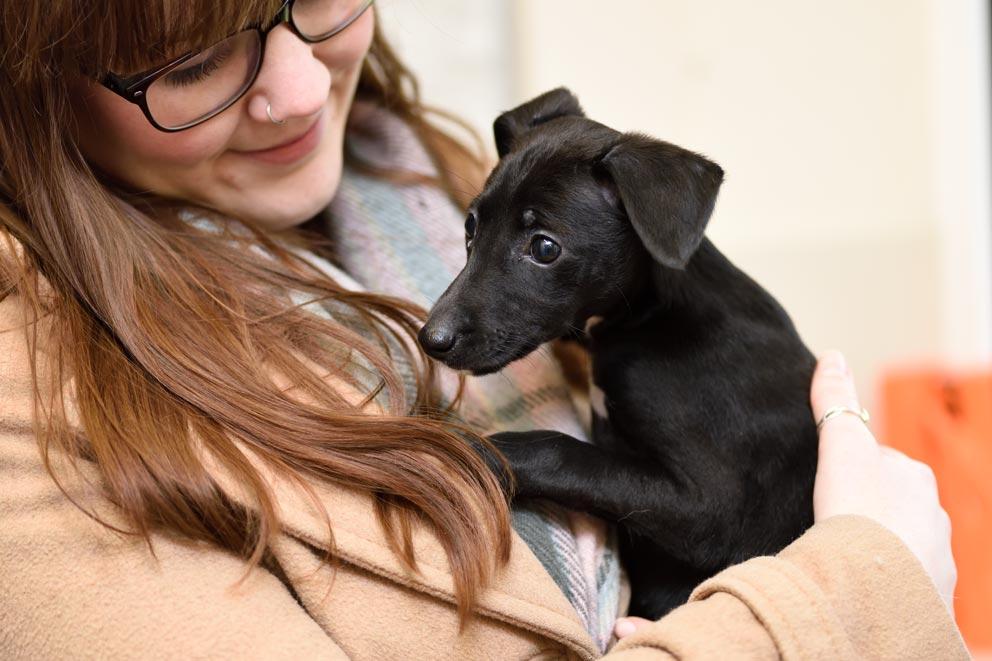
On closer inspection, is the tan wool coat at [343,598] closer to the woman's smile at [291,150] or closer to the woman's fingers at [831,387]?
the woman's fingers at [831,387]

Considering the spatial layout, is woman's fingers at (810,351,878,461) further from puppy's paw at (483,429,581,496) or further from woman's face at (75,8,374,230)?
woman's face at (75,8,374,230)

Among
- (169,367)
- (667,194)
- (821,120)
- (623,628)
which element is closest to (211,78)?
(169,367)

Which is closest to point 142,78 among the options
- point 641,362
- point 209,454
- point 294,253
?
point 294,253

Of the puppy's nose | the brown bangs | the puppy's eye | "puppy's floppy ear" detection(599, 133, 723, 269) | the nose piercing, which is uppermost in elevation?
the brown bangs

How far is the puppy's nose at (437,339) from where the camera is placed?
3.68ft

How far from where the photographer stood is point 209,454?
989mm

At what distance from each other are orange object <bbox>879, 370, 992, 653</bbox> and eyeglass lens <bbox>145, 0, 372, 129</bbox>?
1.89 metres

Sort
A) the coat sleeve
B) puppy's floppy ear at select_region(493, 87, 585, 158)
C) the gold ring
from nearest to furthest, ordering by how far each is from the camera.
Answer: the coat sleeve
the gold ring
puppy's floppy ear at select_region(493, 87, 585, 158)

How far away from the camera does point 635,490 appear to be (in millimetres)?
1176

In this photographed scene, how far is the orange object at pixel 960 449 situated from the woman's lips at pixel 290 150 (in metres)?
1.77

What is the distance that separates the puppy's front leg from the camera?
1146mm

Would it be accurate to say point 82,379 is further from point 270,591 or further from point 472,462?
point 472,462

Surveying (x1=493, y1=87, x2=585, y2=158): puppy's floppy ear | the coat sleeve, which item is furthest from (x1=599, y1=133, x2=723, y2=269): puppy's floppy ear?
the coat sleeve

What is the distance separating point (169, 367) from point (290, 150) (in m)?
0.40
